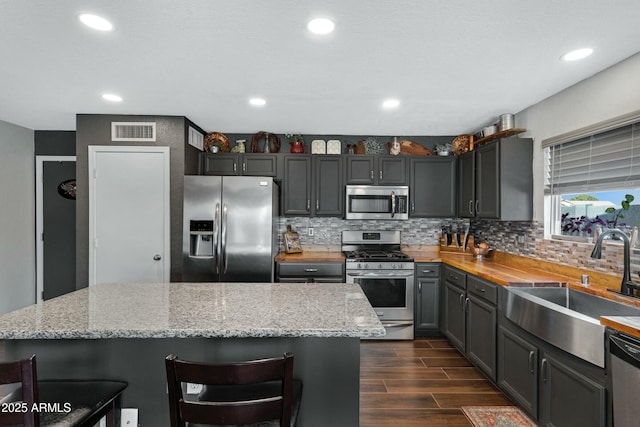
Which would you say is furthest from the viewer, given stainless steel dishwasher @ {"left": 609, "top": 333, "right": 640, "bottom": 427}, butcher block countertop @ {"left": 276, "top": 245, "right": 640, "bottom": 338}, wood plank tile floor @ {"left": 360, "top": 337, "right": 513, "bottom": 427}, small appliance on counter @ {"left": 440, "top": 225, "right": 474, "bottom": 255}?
small appliance on counter @ {"left": 440, "top": 225, "right": 474, "bottom": 255}

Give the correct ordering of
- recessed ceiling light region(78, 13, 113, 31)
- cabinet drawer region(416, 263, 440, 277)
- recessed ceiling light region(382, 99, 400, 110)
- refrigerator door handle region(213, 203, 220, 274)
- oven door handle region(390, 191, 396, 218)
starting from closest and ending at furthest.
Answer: recessed ceiling light region(78, 13, 113, 31), recessed ceiling light region(382, 99, 400, 110), refrigerator door handle region(213, 203, 220, 274), cabinet drawer region(416, 263, 440, 277), oven door handle region(390, 191, 396, 218)

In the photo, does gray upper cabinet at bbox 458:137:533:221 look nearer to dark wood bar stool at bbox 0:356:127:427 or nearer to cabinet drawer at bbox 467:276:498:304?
cabinet drawer at bbox 467:276:498:304

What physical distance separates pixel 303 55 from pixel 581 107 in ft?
7.30

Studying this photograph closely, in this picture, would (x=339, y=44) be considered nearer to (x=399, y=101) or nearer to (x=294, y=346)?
(x=399, y=101)

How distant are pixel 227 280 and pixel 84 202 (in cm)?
179

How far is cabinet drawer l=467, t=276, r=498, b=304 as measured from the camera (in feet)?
8.92

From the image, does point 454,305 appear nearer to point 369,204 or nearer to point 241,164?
point 369,204

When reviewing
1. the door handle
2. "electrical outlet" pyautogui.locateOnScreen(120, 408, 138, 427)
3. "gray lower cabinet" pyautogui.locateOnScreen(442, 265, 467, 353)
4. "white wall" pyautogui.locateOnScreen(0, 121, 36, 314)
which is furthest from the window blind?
"white wall" pyautogui.locateOnScreen(0, 121, 36, 314)

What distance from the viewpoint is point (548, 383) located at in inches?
80.4

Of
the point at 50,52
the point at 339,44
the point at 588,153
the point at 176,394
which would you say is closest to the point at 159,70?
the point at 50,52

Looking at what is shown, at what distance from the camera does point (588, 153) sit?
8.71 ft

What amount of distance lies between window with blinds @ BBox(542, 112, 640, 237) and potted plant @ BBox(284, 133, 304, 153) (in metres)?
2.60

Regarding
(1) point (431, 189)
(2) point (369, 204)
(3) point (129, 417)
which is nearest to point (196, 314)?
(3) point (129, 417)

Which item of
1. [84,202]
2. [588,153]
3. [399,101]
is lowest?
[84,202]
